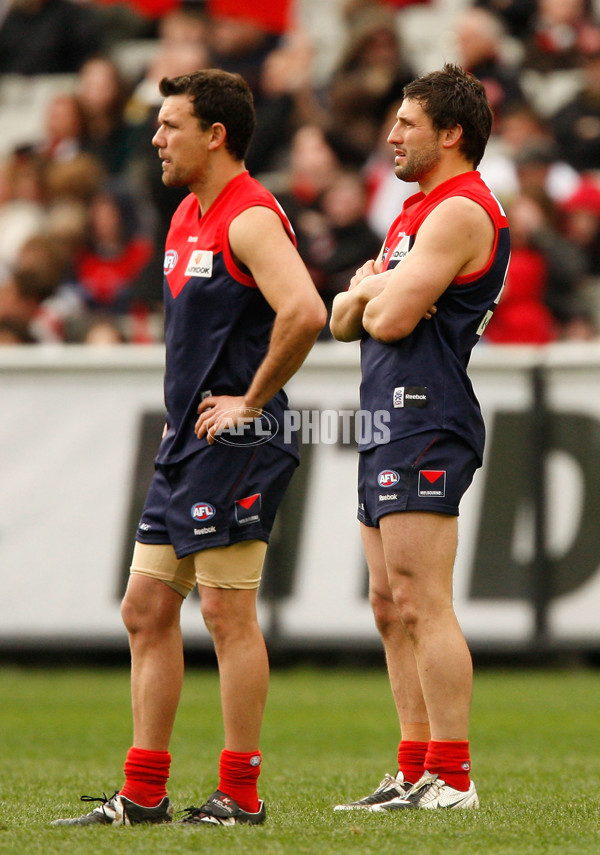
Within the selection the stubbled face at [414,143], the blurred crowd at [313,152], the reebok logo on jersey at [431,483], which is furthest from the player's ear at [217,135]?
the blurred crowd at [313,152]

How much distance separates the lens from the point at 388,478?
4.68 meters

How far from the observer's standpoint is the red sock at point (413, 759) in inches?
194

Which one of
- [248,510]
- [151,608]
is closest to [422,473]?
[248,510]

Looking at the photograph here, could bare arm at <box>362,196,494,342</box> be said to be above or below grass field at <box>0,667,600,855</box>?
above

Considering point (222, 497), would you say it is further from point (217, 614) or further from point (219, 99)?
point (219, 99)

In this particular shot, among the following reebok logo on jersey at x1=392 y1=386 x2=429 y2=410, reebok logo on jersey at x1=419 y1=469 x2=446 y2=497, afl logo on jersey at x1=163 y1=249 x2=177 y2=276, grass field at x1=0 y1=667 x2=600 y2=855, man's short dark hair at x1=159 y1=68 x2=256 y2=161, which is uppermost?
man's short dark hair at x1=159 y1=68 x2=256 y2=161

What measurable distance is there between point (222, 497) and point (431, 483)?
68 centimetres

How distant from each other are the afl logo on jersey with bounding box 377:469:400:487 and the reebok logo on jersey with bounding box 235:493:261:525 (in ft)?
1.36

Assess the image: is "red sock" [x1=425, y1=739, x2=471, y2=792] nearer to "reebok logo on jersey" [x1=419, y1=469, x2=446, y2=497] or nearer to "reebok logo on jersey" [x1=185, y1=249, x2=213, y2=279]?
"reebok logo on jersey" [x1=419, y1=469, x2=446, y2=497]

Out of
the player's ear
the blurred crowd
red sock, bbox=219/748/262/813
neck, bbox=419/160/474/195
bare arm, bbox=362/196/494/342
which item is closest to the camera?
red sock, bbox=219/748/262/813

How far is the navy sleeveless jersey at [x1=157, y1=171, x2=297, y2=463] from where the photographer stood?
4.63 m

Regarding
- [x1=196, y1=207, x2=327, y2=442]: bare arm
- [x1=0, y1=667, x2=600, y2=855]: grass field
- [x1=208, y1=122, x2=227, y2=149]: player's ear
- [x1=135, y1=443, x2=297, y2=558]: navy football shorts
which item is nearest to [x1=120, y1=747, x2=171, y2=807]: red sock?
[x1=0, y1=667, x2=600, y2=855]: grass field

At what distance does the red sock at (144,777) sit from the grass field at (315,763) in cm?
15

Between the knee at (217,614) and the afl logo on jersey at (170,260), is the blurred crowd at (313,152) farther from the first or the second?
the knee at (217,614)
